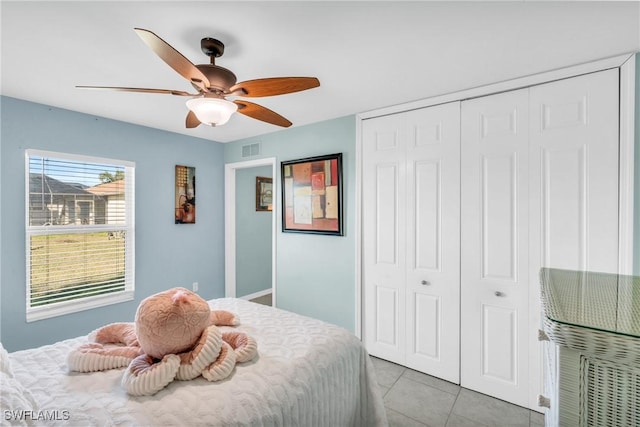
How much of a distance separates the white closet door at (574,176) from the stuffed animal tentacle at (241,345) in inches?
78.1

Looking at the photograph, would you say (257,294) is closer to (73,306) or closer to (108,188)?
(73,306)

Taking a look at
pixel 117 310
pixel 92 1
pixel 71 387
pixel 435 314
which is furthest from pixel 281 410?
pixel 117 310

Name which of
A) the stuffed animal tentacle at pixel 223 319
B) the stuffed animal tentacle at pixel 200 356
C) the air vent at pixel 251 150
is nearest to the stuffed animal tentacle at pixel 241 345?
the stuffed animal tentacle at pixel 200 356

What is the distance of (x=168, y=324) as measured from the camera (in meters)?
1.31

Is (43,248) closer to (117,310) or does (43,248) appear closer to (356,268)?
(117,310)

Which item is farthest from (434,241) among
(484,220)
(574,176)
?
(574,176)

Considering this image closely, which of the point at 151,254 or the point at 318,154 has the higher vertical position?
the point at 318,154

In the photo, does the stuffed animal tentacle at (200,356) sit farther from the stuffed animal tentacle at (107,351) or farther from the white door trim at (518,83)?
the white door trim at (518,83)

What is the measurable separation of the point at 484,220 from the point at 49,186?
3.86 m

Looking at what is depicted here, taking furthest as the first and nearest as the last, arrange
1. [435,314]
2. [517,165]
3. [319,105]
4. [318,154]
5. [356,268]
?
[318,154] → [356,268] → [319,105] → [435,314] → [517,165]

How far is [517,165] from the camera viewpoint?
83.7 inches

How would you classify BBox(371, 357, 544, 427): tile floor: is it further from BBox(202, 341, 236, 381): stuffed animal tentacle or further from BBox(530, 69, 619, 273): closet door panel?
BBox(202, 341, 236, 381): stuffed animal tentacle

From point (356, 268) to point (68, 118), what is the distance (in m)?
3.16

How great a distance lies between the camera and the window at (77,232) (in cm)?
257
